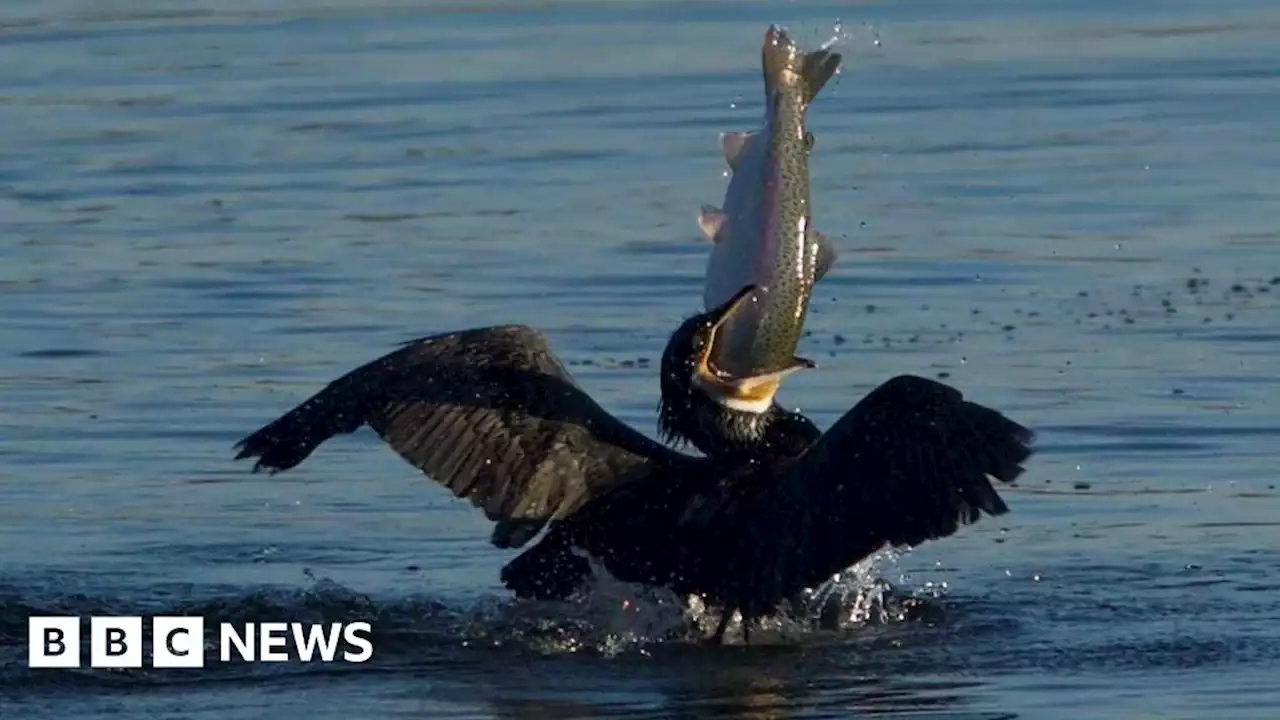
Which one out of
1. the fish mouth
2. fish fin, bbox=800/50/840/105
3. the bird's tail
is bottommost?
the bird's tail

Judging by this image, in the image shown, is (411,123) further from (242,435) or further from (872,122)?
(242,435)

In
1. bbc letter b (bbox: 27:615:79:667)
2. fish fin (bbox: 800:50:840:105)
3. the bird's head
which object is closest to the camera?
fish fin (bbox: 800:50:840:105)

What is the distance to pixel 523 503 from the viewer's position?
8.91 m

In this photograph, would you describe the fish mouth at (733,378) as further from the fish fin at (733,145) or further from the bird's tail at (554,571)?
the bird's tail at (554,571)

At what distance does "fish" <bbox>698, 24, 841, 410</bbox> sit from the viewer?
26.5ft

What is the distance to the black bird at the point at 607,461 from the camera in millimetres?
8203

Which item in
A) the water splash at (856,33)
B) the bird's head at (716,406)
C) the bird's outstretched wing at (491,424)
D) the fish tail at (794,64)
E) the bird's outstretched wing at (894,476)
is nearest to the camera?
the bird's outstretched wing at (894,476)

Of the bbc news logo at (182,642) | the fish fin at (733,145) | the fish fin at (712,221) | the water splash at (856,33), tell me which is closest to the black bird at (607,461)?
the fish fin at (712,221)

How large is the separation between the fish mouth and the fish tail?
20.0 inches

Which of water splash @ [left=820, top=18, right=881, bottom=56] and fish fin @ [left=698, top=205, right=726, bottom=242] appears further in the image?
water splash @ [left=820, top=18, right=881, bottom=56]

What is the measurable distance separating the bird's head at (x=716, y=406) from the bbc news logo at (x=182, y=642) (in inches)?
38.4

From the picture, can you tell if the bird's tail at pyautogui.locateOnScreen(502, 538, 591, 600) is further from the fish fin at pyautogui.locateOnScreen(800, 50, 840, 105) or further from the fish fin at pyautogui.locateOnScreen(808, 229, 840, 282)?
the fish fin at pyautogui.locateOnScreen(800, 50, 840, 105)

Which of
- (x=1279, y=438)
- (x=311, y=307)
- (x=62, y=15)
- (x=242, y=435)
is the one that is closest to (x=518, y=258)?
(x=311, y=307)

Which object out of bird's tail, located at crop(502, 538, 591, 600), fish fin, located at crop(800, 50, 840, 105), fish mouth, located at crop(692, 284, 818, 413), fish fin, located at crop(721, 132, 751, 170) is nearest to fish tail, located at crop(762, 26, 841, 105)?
fish fin, located at crop(800, 50, 840, 105)
